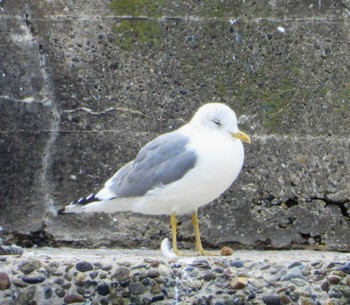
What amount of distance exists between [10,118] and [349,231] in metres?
1.20

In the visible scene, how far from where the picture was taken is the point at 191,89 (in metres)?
3.91

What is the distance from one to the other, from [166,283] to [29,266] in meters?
0.32

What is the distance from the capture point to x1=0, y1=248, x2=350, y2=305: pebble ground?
2611 millimetres

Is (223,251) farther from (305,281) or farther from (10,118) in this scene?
(10,118)

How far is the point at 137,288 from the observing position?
263 cm

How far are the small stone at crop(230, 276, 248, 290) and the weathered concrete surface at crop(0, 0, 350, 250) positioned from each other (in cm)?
116

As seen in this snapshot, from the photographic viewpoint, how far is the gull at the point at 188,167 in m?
3.16

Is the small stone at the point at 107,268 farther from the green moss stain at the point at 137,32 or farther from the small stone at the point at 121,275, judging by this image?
the green moss stain at the point at 137,32

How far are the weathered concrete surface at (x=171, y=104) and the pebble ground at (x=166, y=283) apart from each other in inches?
44.2

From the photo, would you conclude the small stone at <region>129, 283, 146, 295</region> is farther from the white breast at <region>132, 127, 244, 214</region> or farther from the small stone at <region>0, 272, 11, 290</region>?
the white breast at <region>132, 127, 244, 214</region>

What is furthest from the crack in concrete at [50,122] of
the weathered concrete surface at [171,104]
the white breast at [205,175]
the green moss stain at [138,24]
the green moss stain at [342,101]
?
the green moss stain at [342,101]

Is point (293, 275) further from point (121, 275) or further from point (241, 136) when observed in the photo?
point (241, 136)

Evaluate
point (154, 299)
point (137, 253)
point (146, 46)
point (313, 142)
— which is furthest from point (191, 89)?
point (154, 299)

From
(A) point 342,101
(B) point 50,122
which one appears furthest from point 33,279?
(A) point 342,101
